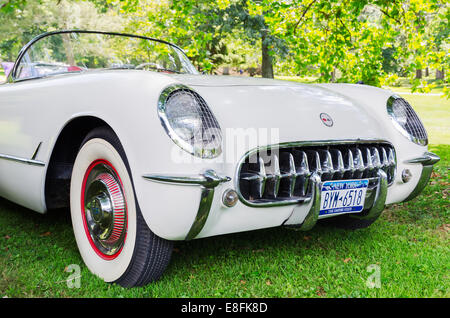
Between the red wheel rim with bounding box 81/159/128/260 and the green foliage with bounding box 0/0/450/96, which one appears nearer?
the red wheel rim with bounding box 81/159/128/260

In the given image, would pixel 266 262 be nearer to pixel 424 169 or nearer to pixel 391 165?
pixel 391 165

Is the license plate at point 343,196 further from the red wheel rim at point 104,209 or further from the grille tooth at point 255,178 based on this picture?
the red wheel rim at point 104,209

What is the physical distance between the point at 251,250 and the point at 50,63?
218 cm

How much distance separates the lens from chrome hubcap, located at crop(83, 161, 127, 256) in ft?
7.06

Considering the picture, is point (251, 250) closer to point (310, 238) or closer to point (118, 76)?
point (310, 238)

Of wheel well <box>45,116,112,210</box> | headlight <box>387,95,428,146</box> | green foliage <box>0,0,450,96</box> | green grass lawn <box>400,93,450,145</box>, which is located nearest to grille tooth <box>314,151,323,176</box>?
headlight <box>387,95,428,146</box>

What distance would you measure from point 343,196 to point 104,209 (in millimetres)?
1265

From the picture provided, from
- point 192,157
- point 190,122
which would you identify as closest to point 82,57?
Answer: point 190,122

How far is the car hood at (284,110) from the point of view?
210 cm

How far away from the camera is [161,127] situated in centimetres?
186

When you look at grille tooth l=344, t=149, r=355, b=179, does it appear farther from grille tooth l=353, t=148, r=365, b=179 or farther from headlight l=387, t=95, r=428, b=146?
headlight l=387, t=95, r=428, b=146

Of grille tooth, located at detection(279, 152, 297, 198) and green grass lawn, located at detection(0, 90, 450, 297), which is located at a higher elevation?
grille tooth, located at detection(279, 152, 297, 198)

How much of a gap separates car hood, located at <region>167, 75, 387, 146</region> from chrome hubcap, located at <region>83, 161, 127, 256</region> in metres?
0.63
